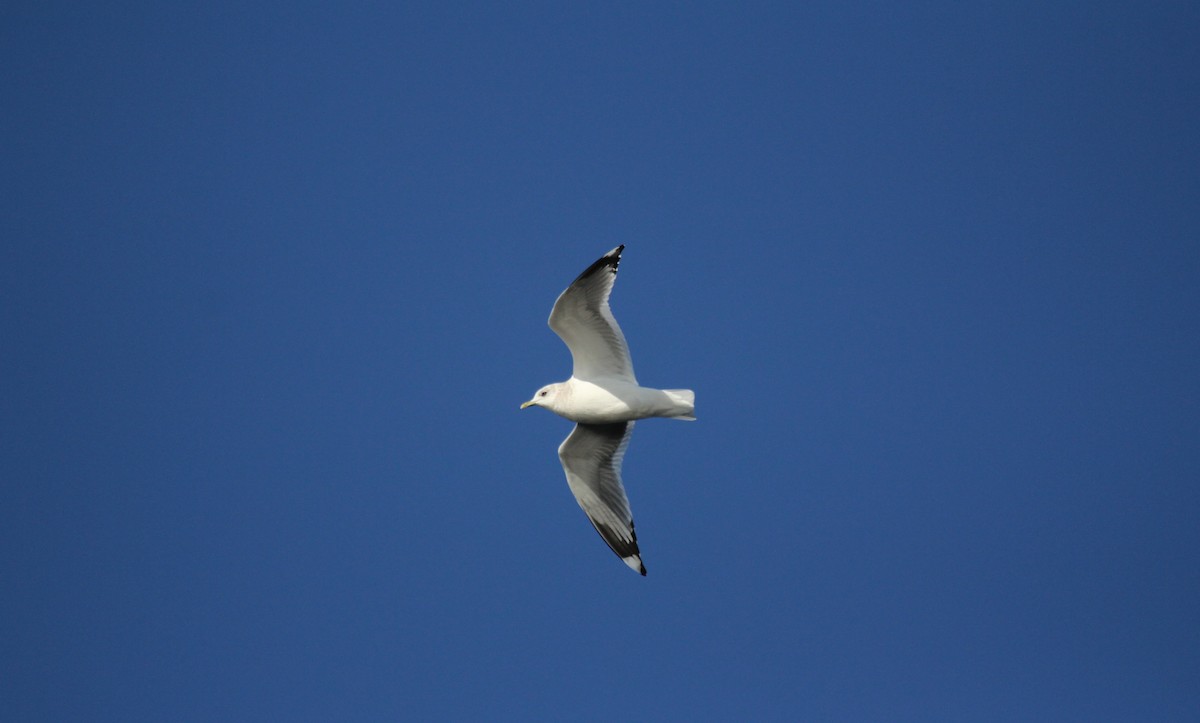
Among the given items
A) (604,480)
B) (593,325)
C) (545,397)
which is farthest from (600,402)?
(604,480)

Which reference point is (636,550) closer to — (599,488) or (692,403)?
(599,488)

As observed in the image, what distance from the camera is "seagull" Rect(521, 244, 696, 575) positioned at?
9.46 metres

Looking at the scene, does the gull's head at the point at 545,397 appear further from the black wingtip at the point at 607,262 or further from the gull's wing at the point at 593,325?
the black wingtip at the point at 607,262

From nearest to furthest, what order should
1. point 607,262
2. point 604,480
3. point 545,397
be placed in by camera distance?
point 607,262, point 545,397, point 604,480

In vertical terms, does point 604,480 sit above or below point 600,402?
below

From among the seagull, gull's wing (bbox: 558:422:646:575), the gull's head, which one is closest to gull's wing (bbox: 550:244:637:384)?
the seagull

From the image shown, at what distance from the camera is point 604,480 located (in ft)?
34.4

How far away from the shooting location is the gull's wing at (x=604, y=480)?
10383 mm

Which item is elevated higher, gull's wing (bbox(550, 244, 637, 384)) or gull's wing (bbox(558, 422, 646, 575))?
gull's wing (bbox(550, 244, 637, 384))

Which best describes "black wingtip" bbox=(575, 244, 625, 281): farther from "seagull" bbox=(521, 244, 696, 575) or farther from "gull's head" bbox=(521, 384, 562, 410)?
"gull's head" bbox=(521, 384, 562, 410)

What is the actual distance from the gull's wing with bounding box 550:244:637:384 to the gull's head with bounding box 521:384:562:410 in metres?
0.23

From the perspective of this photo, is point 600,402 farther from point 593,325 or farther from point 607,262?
point 607,262

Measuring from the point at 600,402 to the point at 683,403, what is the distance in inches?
26.6

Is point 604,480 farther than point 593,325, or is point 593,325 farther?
point 604,480
